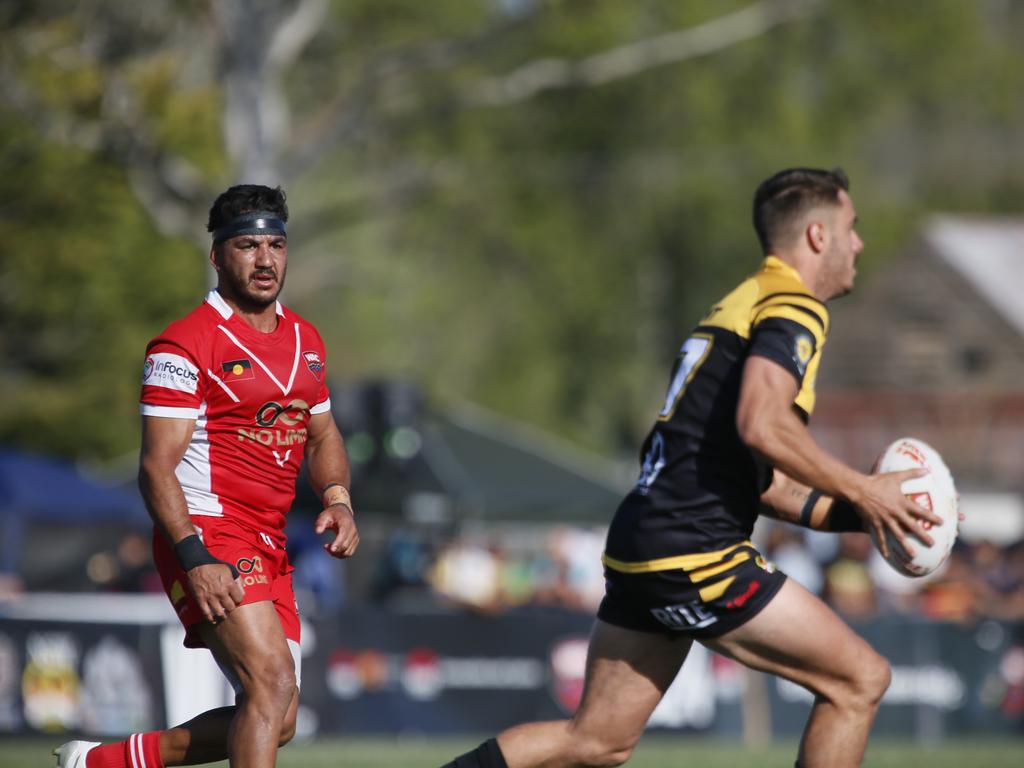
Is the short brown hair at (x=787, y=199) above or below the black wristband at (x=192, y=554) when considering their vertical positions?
above

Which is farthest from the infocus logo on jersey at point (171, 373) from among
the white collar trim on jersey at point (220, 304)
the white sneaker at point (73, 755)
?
the white sneaker at point (73, 755)

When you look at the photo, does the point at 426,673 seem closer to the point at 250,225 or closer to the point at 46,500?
the point at 46,500

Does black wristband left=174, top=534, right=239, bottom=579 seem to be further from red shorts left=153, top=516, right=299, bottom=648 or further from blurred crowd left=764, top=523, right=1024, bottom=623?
blurred crowd left=764, top=523, right=1024, bottom=623

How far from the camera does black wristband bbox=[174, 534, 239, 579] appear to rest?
19.6ft

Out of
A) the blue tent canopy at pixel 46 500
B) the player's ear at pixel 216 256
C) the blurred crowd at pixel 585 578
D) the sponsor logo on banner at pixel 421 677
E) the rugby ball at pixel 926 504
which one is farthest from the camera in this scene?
the blue tent canopy at pixel 46 500

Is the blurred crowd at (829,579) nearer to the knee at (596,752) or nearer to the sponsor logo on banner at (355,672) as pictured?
the sponsor logo on banner at (355,672)

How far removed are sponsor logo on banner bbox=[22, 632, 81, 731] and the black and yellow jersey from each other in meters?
8.42

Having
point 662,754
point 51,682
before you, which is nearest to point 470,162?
point 51,682

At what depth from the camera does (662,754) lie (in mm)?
12953

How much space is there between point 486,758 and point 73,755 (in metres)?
1.54

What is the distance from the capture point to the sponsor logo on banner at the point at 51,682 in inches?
530

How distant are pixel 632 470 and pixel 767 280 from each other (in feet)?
123

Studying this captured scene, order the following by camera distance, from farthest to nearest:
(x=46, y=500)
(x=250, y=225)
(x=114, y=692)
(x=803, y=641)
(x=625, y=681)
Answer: (x=46, y=500)
(x=114, y=692)
(x=250, y=225)
(x=625, y=681)
(x=803, y=641)

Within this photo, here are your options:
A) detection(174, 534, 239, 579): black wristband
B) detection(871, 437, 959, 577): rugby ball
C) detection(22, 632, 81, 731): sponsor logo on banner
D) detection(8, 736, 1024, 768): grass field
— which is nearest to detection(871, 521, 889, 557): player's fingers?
detection(871, 437, 959, 577): rugby ball
